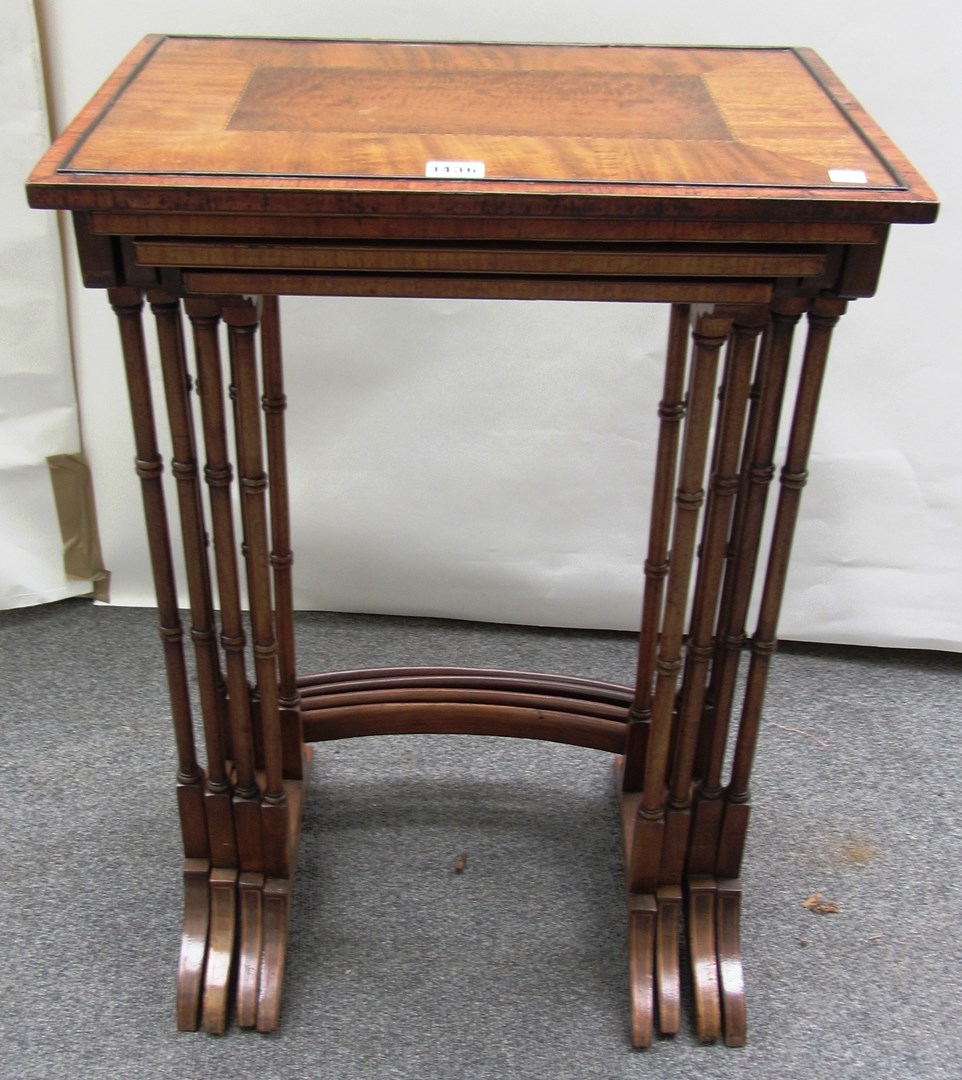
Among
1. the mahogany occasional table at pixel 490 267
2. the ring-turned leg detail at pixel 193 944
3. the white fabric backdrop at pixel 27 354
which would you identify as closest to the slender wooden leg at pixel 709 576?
the mahogany occasional table at pixel 490 267

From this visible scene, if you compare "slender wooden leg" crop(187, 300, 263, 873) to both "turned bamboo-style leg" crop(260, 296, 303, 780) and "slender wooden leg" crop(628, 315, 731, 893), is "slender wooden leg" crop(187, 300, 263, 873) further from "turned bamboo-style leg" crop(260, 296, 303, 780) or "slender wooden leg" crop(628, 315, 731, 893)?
"slender wooden leg" crop(628, 315, 731, 893)

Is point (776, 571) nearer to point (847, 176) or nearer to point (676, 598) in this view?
point (676, 598)

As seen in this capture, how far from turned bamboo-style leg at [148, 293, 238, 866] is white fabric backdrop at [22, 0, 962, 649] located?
0.74 metres

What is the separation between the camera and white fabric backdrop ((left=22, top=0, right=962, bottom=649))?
1.87 metres

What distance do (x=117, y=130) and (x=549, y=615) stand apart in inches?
53.3

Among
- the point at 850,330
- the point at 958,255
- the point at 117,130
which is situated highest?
the point at 117,130

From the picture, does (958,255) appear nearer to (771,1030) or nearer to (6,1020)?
(771,1030)

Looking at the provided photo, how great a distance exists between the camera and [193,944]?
161 cm

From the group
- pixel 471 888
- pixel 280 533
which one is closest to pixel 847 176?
pixel 280 533

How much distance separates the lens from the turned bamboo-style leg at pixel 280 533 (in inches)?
62.9

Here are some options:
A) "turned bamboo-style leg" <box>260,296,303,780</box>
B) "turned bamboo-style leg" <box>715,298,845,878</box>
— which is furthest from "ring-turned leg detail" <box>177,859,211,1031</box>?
"turned bamboo-style leg" <box>715,298,845,878</box>

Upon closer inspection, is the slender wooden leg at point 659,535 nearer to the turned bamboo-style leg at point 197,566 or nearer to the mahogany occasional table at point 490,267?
the mahogany occasional table at point 490,267

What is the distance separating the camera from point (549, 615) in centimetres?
234

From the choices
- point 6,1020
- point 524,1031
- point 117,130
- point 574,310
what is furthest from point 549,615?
point 117,130
